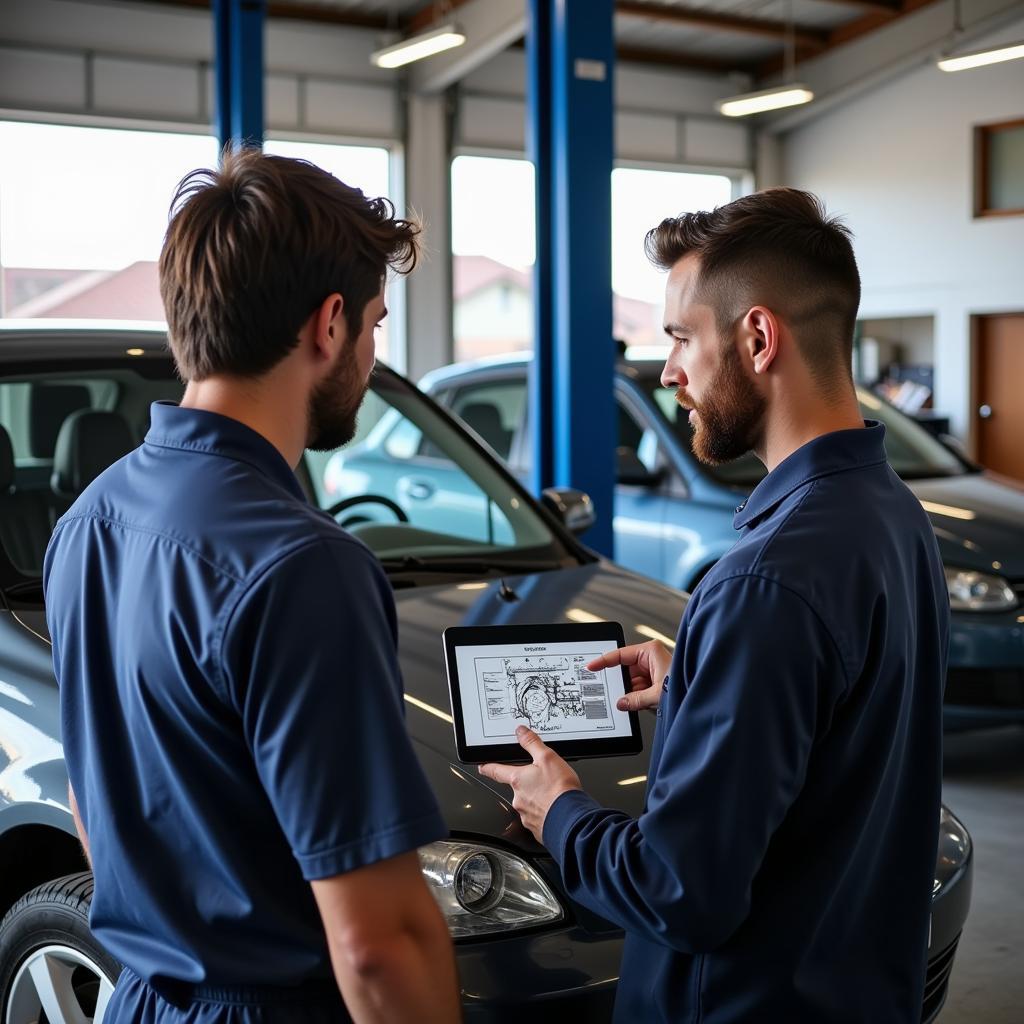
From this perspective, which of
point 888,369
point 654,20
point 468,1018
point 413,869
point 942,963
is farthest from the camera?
point 888,369

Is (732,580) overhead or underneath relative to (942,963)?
overhead

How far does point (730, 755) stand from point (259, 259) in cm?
66

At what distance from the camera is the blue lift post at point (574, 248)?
190 inches

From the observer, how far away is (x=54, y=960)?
2133 mm

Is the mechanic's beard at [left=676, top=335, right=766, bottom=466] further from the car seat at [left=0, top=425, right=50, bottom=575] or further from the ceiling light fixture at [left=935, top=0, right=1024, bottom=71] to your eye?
the ceiling light fixture at [left=935, top=0, right=1024, bottom=71]

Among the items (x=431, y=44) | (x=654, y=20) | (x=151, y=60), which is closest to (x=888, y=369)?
(x=654, y=20)

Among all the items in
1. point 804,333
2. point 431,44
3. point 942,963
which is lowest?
point 942,963

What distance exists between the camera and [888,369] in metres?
15.2

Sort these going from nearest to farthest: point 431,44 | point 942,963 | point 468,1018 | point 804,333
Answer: point 804,333, point 468,1018, point 942,963, point 431,44

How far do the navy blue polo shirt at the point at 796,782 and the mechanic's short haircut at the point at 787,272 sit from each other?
0.12 metres

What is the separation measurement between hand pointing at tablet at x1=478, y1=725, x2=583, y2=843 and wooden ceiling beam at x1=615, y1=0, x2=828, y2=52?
12.3 m

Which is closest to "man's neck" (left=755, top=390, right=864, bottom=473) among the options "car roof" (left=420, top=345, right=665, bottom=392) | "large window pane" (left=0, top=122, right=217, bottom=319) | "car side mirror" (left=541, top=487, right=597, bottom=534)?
"car side mirror" (left=541, top=487, right=597, bottom=534)

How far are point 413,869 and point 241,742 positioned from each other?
0.62 feet

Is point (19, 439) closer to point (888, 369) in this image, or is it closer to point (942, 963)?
point (942, 963)
